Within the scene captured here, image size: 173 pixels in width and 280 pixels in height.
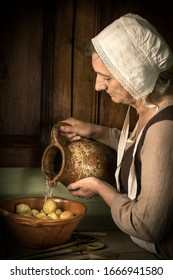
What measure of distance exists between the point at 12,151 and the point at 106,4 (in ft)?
2.24

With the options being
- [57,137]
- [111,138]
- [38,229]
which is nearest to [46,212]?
[38,229]

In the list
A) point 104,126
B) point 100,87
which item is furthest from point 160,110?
point 104,126

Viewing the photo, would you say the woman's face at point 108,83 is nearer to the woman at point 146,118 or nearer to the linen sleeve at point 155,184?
the woman at point 146,118

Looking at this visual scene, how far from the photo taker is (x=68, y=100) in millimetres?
1928

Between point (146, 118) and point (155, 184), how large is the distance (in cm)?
29

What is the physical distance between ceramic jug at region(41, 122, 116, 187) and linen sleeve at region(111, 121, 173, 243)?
10.8 inches

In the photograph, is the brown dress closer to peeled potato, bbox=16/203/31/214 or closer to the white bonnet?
the white bonnet

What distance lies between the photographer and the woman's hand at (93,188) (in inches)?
65.3

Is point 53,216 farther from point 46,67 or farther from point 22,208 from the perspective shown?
point 46,67

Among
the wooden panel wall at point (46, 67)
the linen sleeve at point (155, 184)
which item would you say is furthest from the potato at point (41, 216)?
the linen sleeve at point (155, 184)

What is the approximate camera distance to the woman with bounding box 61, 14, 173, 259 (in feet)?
4.97

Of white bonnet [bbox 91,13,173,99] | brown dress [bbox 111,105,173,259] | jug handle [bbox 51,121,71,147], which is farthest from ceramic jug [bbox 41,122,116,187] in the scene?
white bonnet [bbox 91,13,173,99]

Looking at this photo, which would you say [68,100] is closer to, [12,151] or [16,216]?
[12,151]

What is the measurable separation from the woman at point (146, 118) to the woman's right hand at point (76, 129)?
25 centimetres
